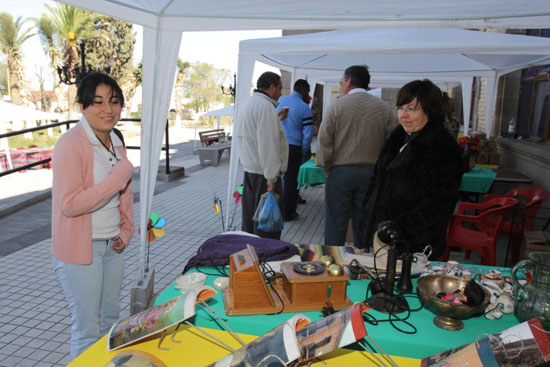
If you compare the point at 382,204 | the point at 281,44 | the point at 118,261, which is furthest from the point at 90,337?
the point at 281,44

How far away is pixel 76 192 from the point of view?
70.9 inches

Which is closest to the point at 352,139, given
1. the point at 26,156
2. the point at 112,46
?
the point at 26,156

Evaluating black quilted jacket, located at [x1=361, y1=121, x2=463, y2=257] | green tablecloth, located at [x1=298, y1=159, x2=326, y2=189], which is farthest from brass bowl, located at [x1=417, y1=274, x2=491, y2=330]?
green tablecloth, located at [x1=298, y1=159, x2=326, y2=189]

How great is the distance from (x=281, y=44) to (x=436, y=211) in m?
3.05

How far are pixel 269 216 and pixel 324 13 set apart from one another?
1879mm

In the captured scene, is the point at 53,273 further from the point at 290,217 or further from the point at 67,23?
the point at 67,23

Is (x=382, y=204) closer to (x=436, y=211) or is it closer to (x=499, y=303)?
(x=436, y=211)

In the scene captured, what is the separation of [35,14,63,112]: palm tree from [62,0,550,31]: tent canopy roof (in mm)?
29045

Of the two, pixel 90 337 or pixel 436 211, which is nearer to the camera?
pixel 90 337

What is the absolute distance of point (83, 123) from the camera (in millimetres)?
1917

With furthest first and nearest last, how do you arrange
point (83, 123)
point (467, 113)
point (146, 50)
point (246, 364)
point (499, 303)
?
point (467, 113)
point (146, 50)
point (83, 123)
point (499, 303)
point (246, 364)

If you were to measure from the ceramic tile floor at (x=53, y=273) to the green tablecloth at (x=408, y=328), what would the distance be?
1.70 meters

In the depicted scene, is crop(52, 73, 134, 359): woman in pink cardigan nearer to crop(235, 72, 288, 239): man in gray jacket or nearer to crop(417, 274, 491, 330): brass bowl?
crop(417, 274, 491, 330): brass bowl

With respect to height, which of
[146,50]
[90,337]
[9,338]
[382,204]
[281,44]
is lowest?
[9,338]
